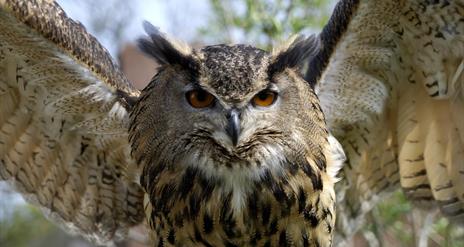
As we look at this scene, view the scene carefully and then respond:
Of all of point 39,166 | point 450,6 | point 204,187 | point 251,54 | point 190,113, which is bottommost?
point 39,166

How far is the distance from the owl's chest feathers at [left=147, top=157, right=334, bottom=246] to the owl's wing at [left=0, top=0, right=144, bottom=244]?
18.2 inches

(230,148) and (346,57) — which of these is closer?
(230,148)

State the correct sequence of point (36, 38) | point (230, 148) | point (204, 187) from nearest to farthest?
point (230, 148), point (204, 187), point (36, 38)

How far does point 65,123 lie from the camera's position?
4.11 m

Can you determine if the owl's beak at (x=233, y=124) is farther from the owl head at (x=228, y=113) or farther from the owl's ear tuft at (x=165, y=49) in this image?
the owl's ear tuft at (x=165, y=49)

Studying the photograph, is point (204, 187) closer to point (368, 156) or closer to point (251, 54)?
point (251, 54)

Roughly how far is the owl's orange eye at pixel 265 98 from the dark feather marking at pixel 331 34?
0.85 metres

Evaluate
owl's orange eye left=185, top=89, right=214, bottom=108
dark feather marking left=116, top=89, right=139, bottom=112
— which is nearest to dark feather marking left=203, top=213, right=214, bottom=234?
owl's orange eye left=185, top=89, right=214, bottom=108

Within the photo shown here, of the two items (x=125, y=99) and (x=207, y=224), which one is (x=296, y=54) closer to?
(x=207, y=224)

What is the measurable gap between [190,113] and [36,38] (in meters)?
1.24

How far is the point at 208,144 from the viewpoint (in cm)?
272

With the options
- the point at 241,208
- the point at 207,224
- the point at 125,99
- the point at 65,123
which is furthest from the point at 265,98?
the point at 65,123

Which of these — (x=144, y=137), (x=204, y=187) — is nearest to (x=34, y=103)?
(x=144, y=137)

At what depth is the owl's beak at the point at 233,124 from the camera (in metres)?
2.49
